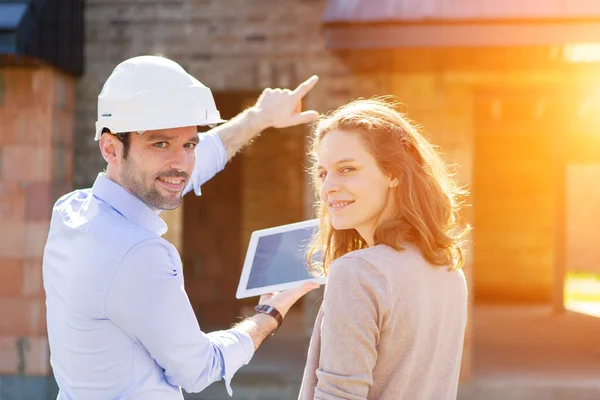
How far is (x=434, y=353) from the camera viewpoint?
2143mm

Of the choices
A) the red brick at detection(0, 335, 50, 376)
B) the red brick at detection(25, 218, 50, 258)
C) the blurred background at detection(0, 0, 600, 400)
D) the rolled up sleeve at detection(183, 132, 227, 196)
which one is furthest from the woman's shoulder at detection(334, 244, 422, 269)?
the red brick at detection(0, 335, 50, 376)

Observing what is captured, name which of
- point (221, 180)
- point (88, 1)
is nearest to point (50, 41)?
point (88, 1)

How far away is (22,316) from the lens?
24.2 ft

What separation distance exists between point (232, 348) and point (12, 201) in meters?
5.35

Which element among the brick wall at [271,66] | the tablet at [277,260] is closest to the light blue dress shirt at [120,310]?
the tablet at [277,260]

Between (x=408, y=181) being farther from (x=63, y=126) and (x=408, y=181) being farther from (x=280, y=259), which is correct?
(x=63, y=126)

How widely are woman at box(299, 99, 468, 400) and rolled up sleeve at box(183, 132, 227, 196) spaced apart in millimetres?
1162

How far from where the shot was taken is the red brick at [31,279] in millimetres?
7353

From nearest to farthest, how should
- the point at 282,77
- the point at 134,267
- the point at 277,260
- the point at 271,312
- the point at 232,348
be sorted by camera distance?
1. the point at 134,267
2. the point at 232,348
3. the point at 271,312
4. the point at 277,260
5. the point at 282,77

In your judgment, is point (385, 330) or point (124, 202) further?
point (124, 202)

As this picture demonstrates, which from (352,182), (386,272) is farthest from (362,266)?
(352,182)

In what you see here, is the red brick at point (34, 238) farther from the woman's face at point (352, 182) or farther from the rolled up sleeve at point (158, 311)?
the woman's face at point (352, 182)

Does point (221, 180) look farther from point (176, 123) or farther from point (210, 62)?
point (176, 123)

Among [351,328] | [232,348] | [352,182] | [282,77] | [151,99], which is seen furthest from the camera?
[282,77]
